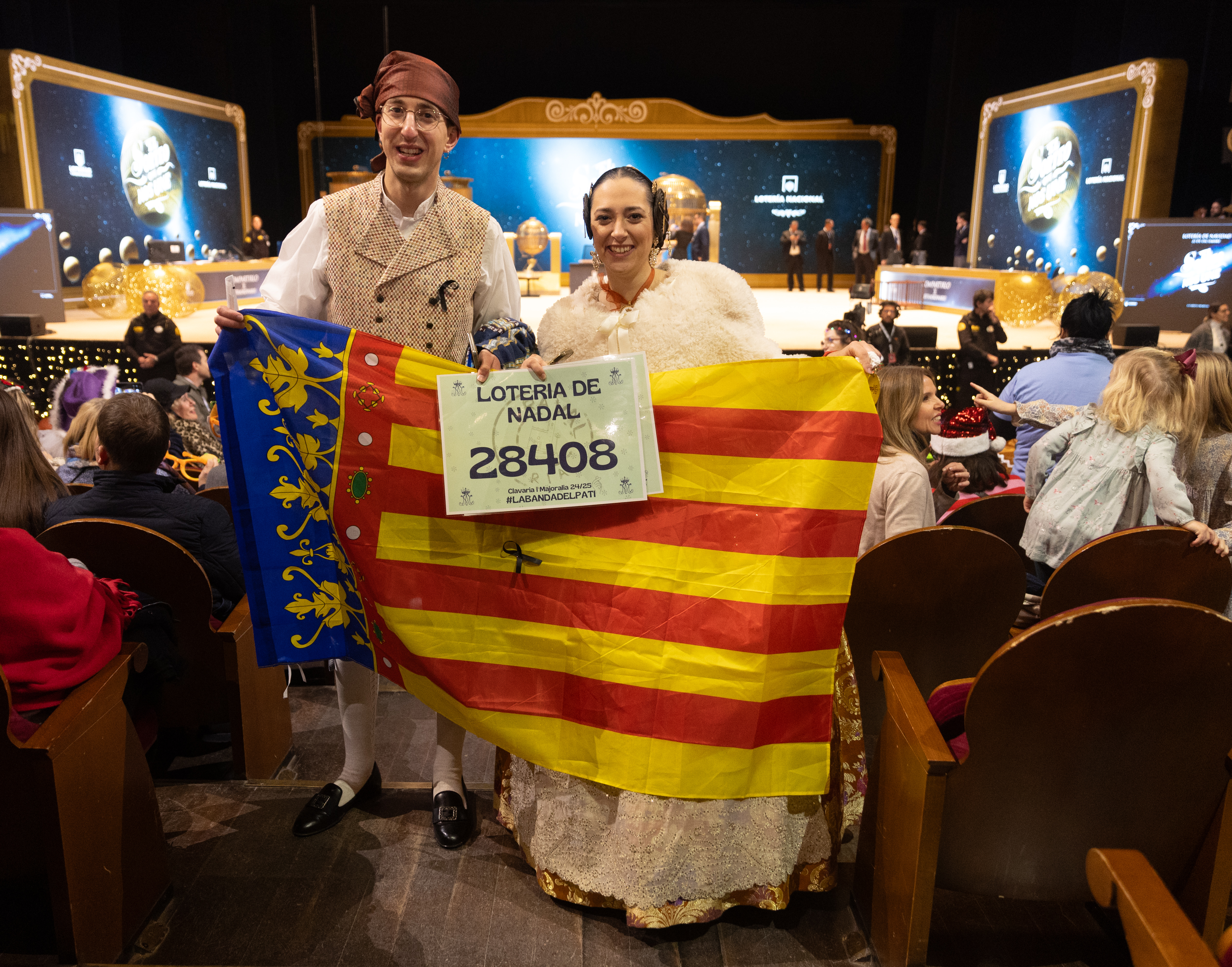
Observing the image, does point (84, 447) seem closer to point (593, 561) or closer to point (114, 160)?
point (593, 561)

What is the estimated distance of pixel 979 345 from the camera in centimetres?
717

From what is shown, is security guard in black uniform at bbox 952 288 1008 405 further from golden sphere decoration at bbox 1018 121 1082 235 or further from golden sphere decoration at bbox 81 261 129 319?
golden sphere decoration at bbox 81 261 129 319

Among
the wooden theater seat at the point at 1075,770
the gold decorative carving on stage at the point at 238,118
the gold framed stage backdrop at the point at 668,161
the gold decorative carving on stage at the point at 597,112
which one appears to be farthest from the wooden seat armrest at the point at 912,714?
the gold decorative carving on stage at the point at 597,112

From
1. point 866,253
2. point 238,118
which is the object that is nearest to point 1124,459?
point 866,253

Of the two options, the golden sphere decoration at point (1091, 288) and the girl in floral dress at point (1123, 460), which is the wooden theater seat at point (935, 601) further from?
the golden sphere decoration at point (1091, 288)

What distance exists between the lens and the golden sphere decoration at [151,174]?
1152cm

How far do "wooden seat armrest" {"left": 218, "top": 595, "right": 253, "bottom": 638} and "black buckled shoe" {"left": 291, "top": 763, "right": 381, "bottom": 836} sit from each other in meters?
0.43

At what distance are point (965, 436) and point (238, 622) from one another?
8.61ft

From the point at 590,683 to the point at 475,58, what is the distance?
15.9 metres

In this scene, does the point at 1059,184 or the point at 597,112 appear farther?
the point at 597,112

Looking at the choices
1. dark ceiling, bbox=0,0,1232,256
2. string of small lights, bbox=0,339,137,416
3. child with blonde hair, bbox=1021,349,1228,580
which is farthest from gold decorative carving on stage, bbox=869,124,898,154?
child with blonde hair, bbox=1021,349,1228,580

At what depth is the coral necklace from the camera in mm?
1942

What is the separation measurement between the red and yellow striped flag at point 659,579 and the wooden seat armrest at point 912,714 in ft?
0.38


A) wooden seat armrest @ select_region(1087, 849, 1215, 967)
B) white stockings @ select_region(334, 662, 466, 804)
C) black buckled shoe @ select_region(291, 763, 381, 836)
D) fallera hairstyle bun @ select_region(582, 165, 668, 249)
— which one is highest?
fallera hairstyle bun @ select_region(582, 165, 668, 249)
